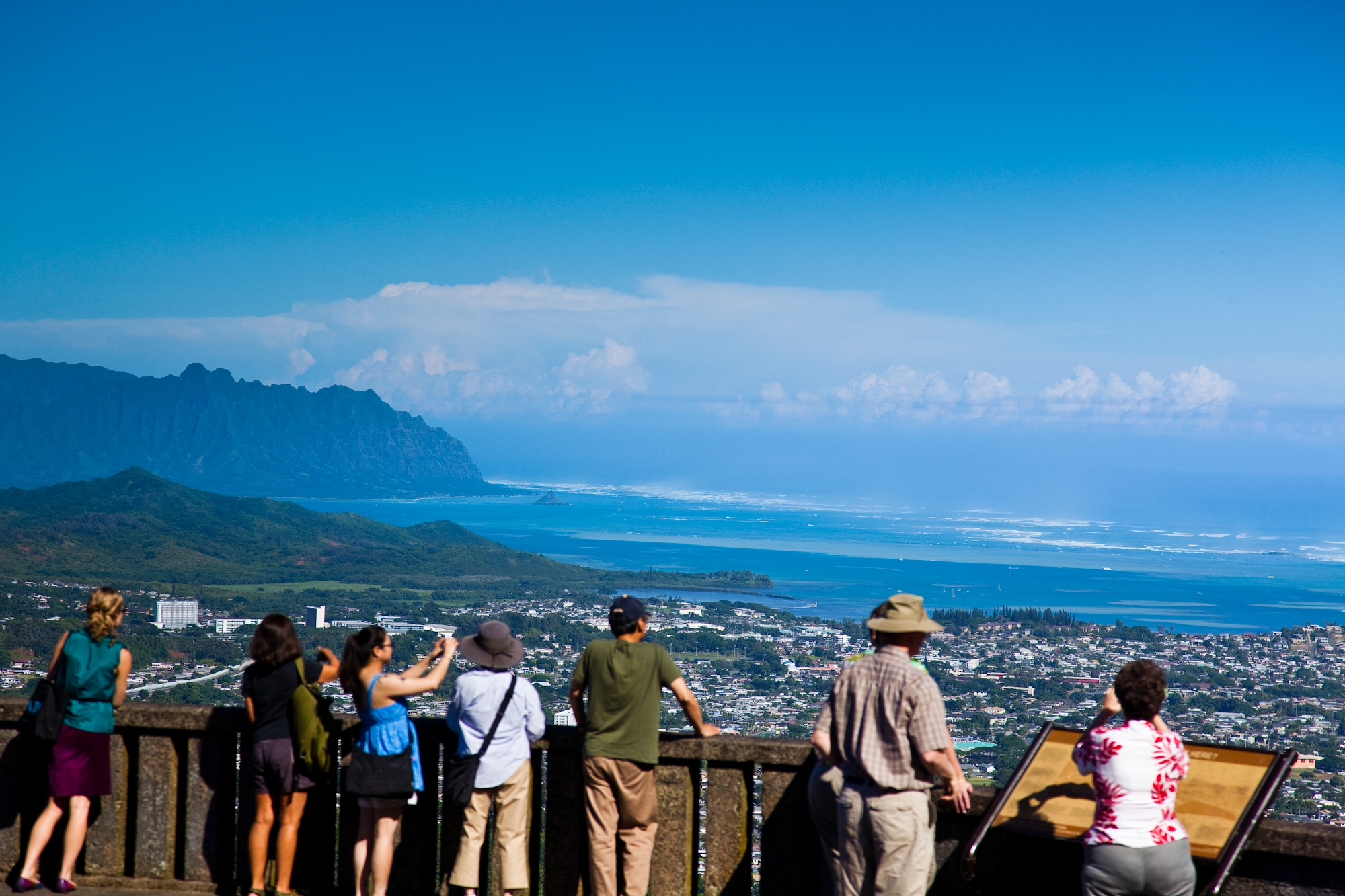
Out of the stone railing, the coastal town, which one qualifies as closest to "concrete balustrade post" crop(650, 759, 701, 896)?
the stone railing


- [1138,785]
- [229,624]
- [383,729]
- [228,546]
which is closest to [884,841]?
[1138,785]

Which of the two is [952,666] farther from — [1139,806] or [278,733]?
[1139,806]

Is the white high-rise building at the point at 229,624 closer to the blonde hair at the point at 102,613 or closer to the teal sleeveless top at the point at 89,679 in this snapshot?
the teal sleeveless top at the point at 89,679

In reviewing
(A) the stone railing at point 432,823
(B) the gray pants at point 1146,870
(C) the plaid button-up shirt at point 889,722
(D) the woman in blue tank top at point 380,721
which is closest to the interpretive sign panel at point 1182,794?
(B) the gray pants at point 1146,870

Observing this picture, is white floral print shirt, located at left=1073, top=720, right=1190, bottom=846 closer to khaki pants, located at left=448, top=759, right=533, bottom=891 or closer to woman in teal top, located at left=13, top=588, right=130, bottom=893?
khaki pants, located at left=448, top=759, right=533, bottom=891

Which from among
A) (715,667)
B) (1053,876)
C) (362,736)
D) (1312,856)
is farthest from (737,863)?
(715,667)

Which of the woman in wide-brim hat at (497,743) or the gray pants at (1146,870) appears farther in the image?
the woman in wide-brim hat at (497,743)
